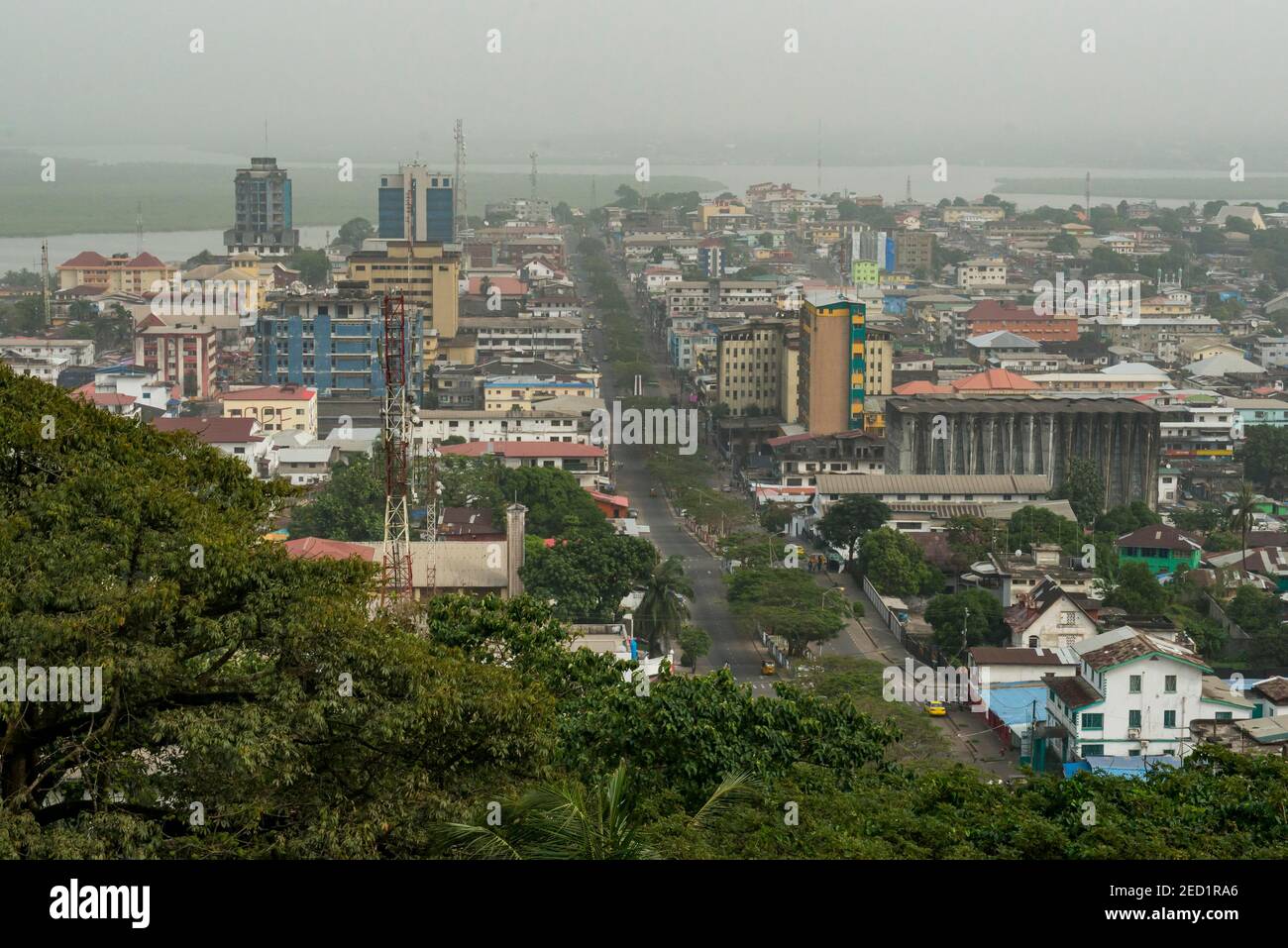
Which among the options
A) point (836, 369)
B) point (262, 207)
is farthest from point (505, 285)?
point (836, 369)

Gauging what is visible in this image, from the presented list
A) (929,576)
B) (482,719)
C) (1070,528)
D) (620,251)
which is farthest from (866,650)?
(620,251)

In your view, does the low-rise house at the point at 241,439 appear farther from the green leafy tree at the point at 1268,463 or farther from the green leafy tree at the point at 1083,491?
the green leafy tree at the point at 1268,463

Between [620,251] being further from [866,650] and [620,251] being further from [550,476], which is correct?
[866,650]

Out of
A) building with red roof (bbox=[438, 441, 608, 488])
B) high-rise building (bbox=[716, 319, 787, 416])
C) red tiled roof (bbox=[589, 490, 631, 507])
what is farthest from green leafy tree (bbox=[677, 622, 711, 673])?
high-rise building (bbox=[716, 319, 787, 416])

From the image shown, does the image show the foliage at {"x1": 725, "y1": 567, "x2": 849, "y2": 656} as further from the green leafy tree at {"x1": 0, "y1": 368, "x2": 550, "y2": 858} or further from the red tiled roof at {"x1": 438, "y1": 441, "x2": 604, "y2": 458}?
the green leafy tree at {"x1": 0, "y1": 368, "x2": 550, "y2": 858}

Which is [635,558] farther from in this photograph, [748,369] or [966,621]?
[748,369]

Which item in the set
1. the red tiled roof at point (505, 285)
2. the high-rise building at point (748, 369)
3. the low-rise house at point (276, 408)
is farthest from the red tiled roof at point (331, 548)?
the red tiled roof at point (505, 285)
